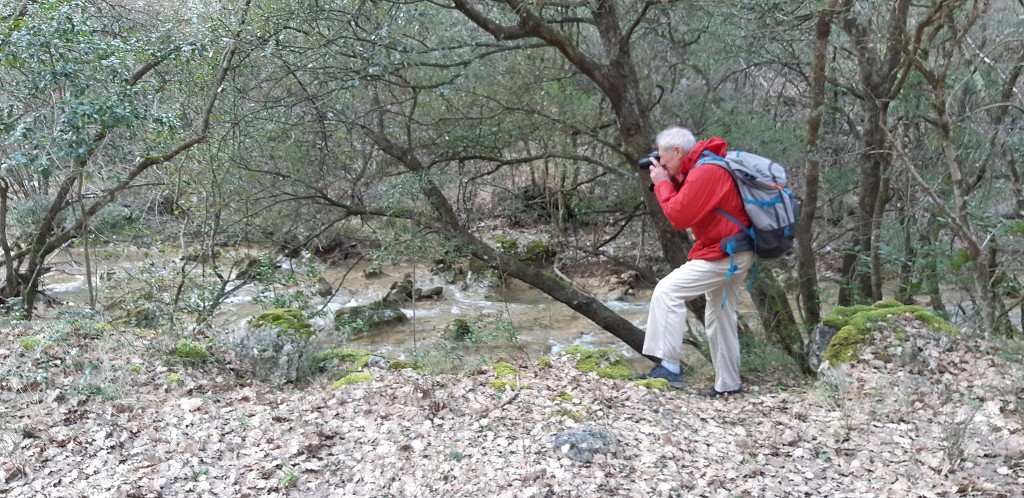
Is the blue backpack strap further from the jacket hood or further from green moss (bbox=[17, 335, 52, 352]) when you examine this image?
green moss (bbox=[17, 335, 52, 352])

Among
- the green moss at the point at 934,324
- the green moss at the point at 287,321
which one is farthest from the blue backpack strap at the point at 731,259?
the green moss at the point at 287,321

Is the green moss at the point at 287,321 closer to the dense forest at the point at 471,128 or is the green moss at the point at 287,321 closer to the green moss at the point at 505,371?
the dense forest at the point at 471,128

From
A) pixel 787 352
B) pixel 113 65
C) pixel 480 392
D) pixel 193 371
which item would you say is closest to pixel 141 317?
pixel 193 371

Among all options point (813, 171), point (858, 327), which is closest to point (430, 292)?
point (813, 171)

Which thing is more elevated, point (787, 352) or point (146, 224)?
point (146, 224)

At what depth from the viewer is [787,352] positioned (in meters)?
7.10

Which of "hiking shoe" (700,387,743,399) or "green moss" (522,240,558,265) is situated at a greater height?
"green moss" (522,240,558,265)

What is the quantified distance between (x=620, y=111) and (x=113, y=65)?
4894 mm

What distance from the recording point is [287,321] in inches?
287

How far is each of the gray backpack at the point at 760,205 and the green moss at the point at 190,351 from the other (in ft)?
14.2

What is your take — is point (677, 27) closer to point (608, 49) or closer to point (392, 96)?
point (608, 49)

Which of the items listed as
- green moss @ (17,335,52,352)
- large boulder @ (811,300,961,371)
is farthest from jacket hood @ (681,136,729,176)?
green moss @ (17,335,52,352)

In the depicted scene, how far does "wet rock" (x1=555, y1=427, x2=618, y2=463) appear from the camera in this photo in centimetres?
371

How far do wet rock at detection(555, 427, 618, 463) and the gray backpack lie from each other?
168cm
